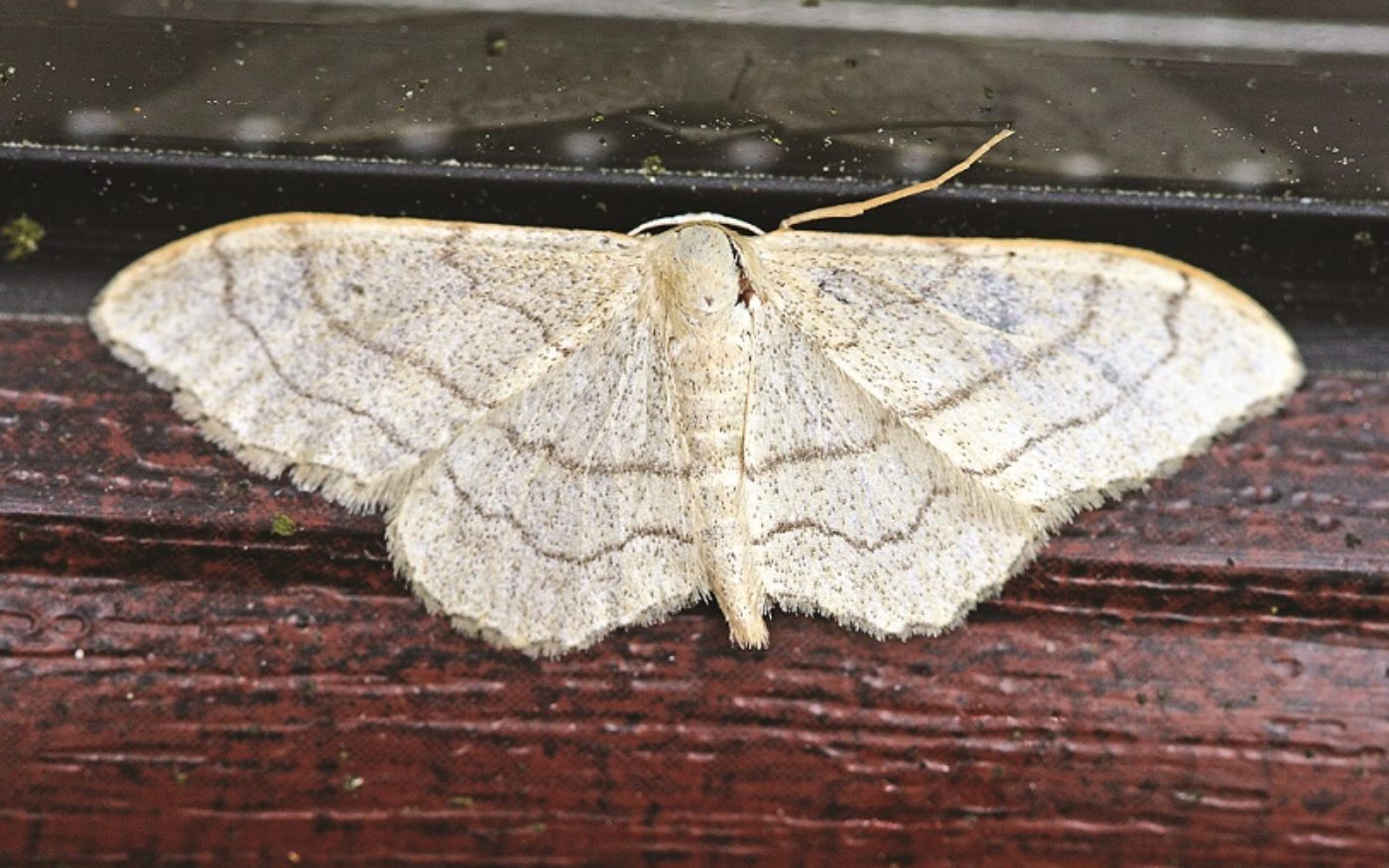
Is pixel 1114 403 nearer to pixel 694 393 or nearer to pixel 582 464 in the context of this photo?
pixel 694 393

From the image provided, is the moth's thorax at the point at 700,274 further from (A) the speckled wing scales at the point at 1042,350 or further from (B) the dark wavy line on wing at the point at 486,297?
(B) the dark wavy line on wing at the point at 486,297

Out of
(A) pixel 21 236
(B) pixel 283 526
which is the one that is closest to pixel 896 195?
(B) pixel 283 526

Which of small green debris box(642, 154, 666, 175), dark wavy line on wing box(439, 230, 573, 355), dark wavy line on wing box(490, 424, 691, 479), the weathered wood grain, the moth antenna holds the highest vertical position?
the moth antenna

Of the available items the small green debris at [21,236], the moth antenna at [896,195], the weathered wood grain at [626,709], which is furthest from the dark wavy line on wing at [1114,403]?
the small green debris at [21,236]

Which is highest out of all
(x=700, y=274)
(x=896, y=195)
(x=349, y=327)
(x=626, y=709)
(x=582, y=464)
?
(x=896, y=195)

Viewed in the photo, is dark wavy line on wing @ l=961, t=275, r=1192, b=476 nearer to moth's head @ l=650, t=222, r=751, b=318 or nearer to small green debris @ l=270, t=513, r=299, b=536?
moth's head @ l=650, t=222, r=751, b=318

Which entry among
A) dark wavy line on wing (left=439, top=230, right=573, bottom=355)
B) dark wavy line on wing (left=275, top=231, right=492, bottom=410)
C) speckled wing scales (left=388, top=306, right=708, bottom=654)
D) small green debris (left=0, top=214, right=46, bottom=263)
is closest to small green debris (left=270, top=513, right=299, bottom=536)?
speckled wing scales (left=388, top=306, right=708, bottom=654)

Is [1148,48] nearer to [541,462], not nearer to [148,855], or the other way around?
[541,462]
